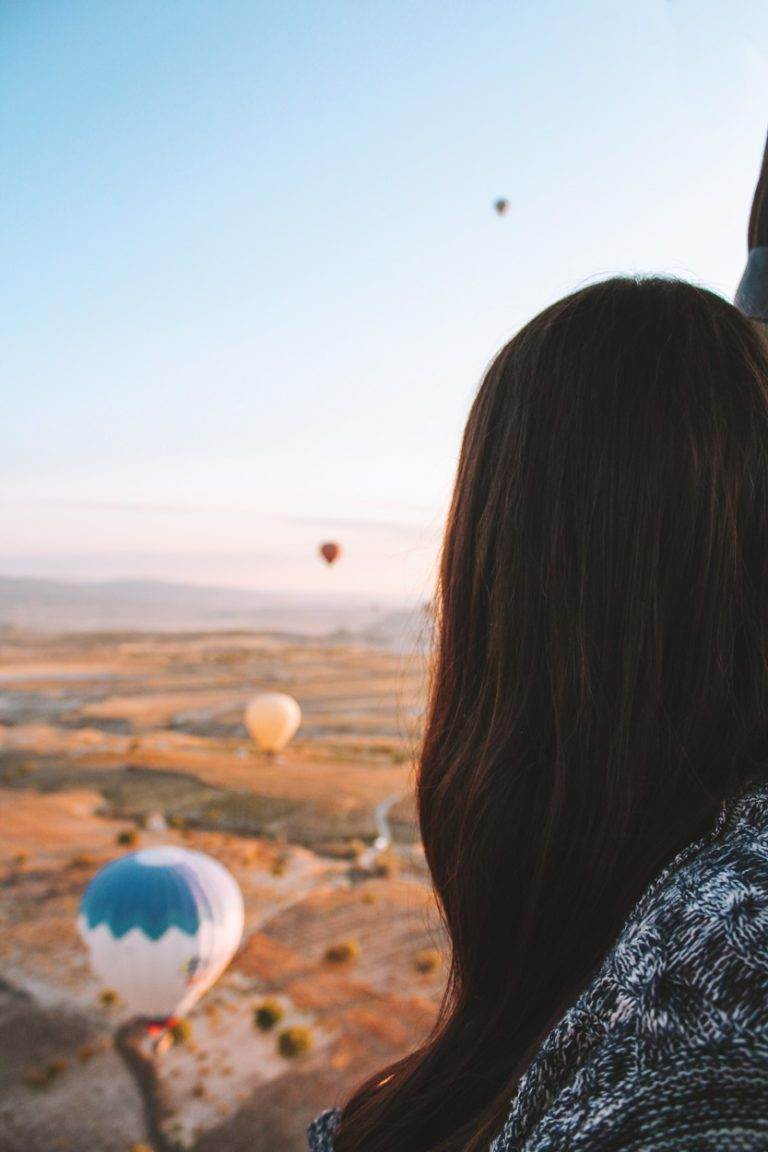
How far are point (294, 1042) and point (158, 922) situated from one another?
4444mm

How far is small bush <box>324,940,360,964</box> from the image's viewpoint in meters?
16.9

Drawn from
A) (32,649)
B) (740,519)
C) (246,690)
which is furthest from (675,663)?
(32,649)

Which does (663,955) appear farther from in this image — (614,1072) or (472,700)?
(472,700)

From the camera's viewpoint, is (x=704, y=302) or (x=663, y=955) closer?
(x=663, y=955)

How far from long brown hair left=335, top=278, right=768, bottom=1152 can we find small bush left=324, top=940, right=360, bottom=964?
56.5ft

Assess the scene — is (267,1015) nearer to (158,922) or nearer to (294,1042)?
(294,1042)

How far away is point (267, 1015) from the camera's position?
47.0ft

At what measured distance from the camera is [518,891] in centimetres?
92

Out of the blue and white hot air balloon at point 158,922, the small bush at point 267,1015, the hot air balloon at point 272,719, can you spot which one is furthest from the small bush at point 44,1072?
the hot air balloon at point 272,719

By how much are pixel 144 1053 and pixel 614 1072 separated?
14.7m

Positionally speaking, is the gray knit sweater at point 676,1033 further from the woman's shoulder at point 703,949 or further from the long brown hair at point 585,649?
the long brown hair at point 585,649

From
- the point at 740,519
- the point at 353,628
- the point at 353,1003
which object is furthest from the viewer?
the point at 353,628

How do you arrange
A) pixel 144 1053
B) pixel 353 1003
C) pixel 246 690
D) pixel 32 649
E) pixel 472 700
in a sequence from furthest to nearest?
pixel 32 649, pixel 246 690, pixel 353 1003, pixel 144 1053, pixel 472 700

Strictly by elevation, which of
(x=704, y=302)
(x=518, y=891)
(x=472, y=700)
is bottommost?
(x=518, y=891)
